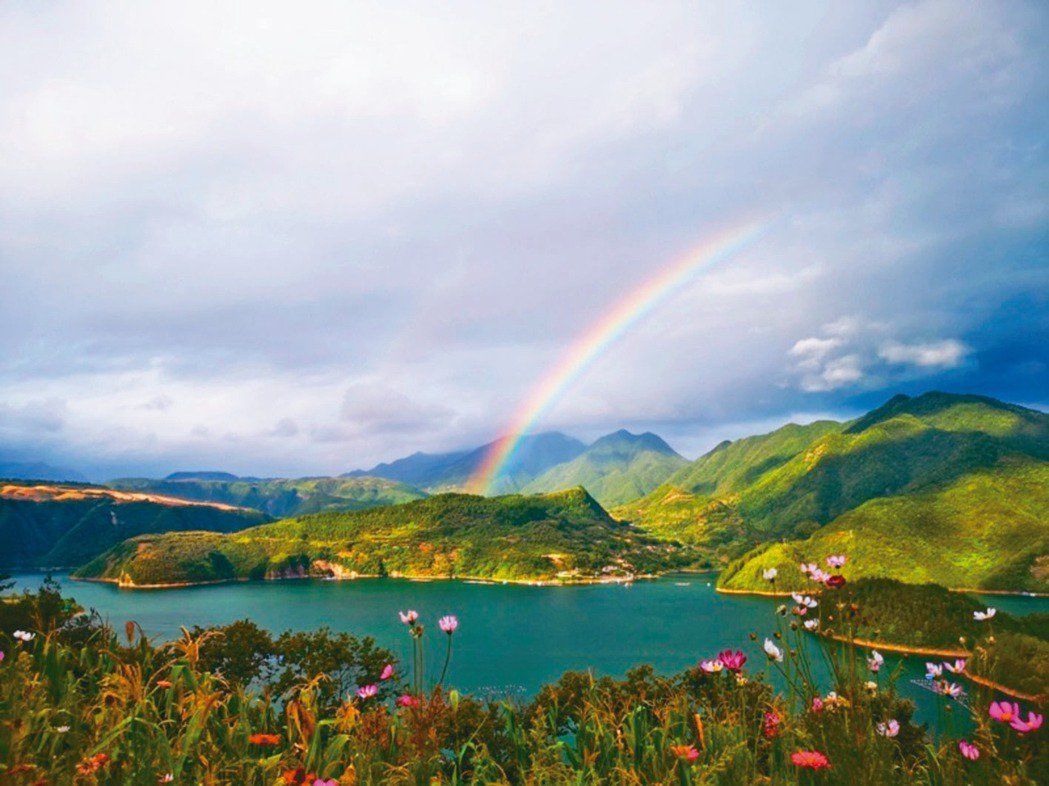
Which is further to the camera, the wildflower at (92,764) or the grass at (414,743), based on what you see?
the grass at (414,743)

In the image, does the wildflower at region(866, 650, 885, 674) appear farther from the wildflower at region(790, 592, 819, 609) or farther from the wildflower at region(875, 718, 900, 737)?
the wildflower at region(875, 718, 900, 737)

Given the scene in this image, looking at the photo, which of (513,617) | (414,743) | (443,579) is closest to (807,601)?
(414,743)

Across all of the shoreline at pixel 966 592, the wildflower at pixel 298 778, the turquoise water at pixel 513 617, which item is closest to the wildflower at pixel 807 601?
the wildflower at pixel 298 778

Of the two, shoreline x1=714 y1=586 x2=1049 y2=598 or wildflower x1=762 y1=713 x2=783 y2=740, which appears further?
shoreline x1=714 y1=586 x2=1049 y2=598

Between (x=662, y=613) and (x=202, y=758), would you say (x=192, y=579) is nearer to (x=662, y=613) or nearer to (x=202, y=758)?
(x=662, y=613)

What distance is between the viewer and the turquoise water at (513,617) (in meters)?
80.4

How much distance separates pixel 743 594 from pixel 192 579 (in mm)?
163043

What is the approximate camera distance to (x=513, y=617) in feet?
399

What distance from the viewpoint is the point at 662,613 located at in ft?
422

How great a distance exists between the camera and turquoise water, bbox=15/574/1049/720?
8044 cm

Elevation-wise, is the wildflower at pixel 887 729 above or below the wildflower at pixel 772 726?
above

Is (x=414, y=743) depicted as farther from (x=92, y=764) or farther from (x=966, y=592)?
(x=966, y=592)

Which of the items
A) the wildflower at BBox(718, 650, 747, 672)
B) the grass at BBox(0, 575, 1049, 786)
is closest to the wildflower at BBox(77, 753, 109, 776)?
the grass at BBox(0, 575, 1049, 786)

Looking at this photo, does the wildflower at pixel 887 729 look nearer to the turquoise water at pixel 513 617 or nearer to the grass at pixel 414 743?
the grass at pixel 414 743
